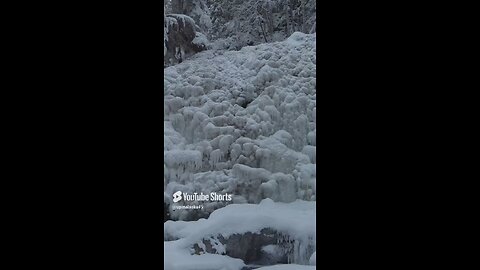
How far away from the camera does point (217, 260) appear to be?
3480mm

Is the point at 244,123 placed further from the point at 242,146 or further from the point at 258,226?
the point at 258,226

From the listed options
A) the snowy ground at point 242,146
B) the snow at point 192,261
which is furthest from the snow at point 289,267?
the snow at point 192,261

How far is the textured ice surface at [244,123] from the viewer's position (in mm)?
3527

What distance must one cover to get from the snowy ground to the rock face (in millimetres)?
50

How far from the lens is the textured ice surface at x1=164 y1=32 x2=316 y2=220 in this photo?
3.53 metres

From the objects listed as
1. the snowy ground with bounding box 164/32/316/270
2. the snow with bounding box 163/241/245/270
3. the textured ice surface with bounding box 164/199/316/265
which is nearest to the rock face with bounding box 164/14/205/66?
the snowy ground with bounding box 164/32/316/270

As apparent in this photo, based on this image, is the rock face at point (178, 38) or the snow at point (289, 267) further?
the rock face at point (178, 38)

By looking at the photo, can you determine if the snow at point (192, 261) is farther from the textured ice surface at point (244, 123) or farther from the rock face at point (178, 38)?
the rock face at point (178, 38)

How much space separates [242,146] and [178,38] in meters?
0.71

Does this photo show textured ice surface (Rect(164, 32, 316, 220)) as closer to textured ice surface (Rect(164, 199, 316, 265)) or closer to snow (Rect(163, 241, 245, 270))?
textured ice surface (Rect(164, 199, 316, 265))
